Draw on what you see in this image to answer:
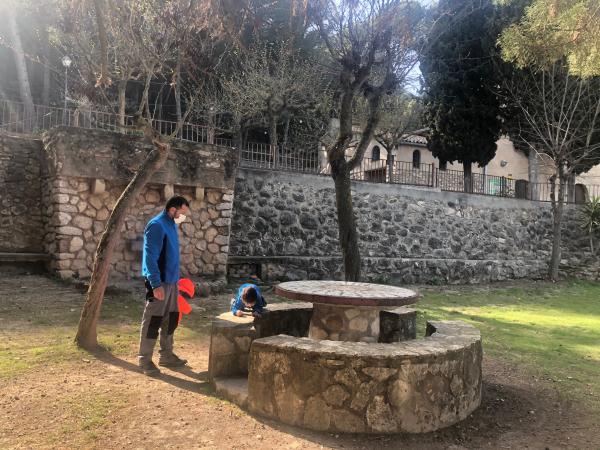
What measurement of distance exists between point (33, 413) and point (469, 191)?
16.4 metres

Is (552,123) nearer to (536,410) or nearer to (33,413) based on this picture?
(536,410)

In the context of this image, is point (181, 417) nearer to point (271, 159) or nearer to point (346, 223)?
point (346, 223)

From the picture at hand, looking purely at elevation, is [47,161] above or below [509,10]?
below

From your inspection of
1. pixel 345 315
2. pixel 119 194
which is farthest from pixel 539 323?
pixel 119 194

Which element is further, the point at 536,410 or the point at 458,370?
the point at 536,410

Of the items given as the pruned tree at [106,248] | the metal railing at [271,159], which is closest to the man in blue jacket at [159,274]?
the pruned tree at [106,248]

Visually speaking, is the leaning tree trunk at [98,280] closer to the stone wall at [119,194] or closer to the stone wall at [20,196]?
the stone wall at [119,194]

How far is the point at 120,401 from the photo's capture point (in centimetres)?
399

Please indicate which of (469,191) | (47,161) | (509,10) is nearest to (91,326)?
(47,161)

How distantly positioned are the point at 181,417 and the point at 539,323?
7.60 m

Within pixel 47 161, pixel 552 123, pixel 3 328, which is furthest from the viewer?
pixel 552 123

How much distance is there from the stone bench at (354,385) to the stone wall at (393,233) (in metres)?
7.81

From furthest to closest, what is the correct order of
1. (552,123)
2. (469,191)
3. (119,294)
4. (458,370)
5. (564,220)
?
(564,220) → (469,191) → (552,123) → (119,294) → (458,370)

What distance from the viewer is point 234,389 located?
164 inches
